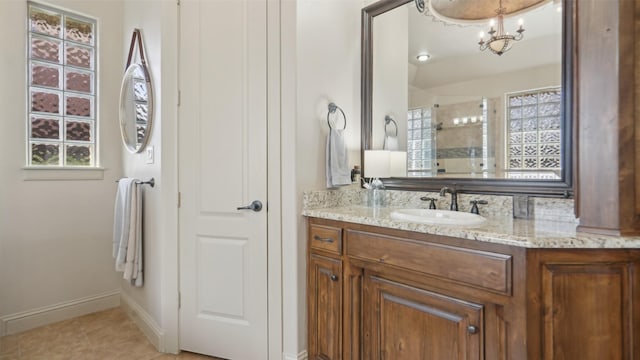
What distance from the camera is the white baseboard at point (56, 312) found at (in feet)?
7.89

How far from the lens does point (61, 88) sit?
2664mm

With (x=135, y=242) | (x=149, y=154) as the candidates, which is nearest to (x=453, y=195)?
(x=149, y=154)

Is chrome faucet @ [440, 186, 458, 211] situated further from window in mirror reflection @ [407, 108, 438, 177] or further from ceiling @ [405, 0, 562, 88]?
ceiling @ [405, 0, 562, 88]

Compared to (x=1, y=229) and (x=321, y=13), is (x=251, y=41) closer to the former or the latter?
(x=321, y=13)

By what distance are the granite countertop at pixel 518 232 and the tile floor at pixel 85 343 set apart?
1461 mm

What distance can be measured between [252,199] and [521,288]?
140cm

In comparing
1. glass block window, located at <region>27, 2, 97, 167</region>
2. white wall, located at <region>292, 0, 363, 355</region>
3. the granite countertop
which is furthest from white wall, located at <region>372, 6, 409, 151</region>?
glass block window, located at <region>27, 2, 97, 167</region>

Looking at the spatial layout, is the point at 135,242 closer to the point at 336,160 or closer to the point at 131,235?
the point at 131,235

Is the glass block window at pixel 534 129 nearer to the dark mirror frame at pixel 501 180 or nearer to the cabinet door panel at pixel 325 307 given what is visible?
the dark mirror frame at pixel 501 180

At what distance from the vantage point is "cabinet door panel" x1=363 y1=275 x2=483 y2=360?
128cm

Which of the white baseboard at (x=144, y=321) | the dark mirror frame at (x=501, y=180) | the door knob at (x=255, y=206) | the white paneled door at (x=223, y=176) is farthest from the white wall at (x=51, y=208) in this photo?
the dark mirror frame at (x=501, y=180)

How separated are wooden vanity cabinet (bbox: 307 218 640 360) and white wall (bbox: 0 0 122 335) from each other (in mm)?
2153

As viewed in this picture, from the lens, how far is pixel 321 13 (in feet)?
6.55

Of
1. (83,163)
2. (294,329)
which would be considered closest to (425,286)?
(294,329)
